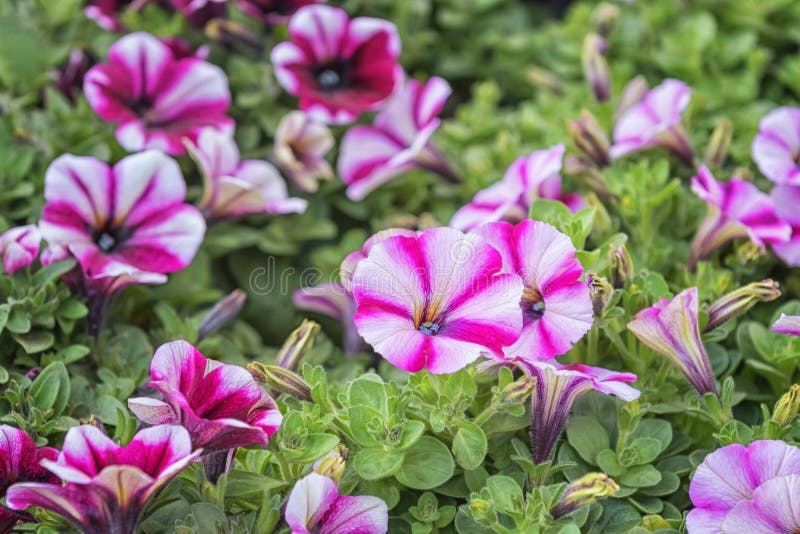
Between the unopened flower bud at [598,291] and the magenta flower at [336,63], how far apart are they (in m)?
0.71

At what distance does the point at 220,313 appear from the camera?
1.34 meters

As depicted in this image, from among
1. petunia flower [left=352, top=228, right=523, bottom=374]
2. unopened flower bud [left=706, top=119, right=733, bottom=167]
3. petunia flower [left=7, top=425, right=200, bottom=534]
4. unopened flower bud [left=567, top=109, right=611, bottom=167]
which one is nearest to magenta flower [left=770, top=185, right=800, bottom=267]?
unopened flower bud [left=706, top=119, right=733, bottom=167]

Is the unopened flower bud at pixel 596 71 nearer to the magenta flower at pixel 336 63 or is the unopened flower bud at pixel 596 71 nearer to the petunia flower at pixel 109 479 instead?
→ the magenta flower at pixel 336 63

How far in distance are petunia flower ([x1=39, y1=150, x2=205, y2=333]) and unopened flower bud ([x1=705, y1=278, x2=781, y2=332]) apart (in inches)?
28.0

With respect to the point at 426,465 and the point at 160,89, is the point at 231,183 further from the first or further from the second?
the point at 426,465

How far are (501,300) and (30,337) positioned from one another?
0.66m

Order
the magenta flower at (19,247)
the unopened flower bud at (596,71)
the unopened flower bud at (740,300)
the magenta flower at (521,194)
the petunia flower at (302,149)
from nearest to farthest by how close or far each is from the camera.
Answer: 1. the unopened flower bud at (740,300)
2. the magenta flower at (19,247)
3. the magenta flower at (521,194)
4. the petunia flower at (302,149)
5. the unopened flower bud at (596,71)

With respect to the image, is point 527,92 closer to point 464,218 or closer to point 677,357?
point 464,218

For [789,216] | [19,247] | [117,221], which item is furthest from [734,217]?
[19,247]

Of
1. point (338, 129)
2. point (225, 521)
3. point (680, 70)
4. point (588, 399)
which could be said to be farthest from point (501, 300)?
point (680, 70)

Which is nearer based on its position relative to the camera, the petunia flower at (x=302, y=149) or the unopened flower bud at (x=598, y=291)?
the unopened flower bud at (x=598, y=291)

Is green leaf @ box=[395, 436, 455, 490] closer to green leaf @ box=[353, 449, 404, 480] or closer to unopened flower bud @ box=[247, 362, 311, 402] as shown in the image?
green leaf @ box=[353, 449, 404, 480]

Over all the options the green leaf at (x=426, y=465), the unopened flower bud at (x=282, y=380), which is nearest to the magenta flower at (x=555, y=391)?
the green leaf at (x=426, y=465)

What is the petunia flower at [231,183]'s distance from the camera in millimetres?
1437
